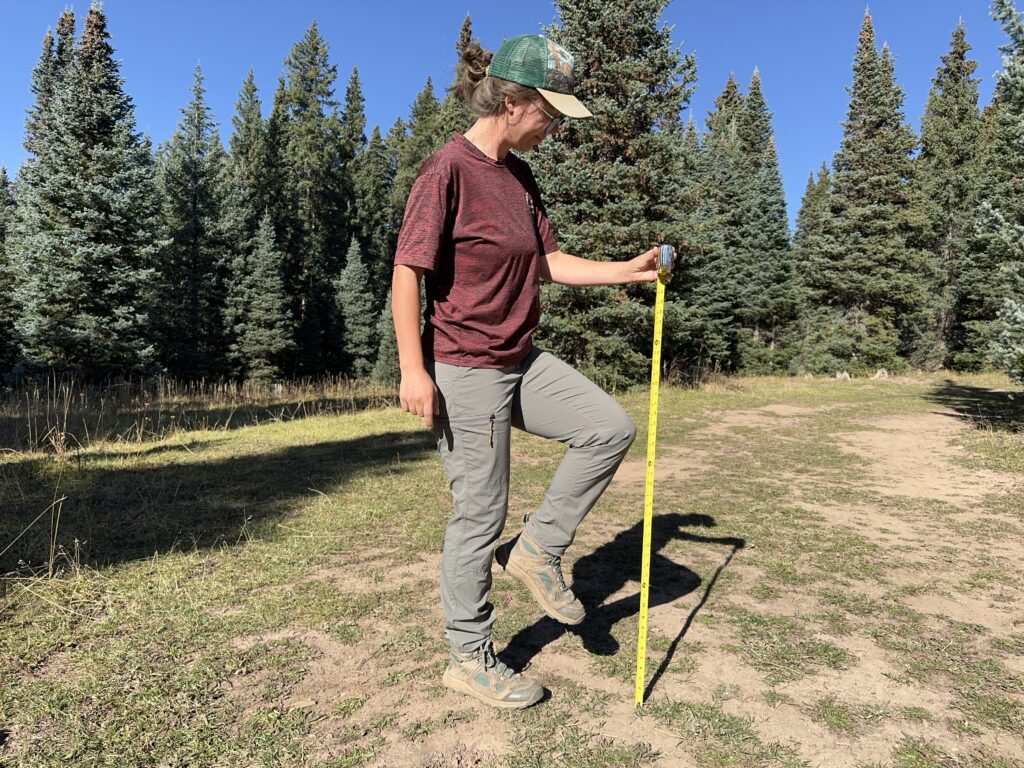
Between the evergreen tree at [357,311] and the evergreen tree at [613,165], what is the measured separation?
20828mm

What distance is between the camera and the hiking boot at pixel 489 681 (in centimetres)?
218

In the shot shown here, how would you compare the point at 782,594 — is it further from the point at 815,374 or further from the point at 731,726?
the point at 815,374

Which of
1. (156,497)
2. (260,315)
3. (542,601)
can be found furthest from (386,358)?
(542,601)

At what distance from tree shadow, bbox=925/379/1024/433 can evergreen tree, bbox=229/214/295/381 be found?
A: 904 inches

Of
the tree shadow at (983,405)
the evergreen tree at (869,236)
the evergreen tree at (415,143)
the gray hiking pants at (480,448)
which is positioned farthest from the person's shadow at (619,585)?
the evergreen tree at (415,143)

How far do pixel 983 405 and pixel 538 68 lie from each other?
13237mm

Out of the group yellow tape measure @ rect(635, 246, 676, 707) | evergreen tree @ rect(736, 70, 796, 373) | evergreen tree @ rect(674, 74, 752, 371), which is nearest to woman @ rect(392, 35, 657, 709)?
yellow tape measure @ rect(635, 246, 676, 707)

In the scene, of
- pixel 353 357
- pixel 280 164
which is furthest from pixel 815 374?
pixel 280 164

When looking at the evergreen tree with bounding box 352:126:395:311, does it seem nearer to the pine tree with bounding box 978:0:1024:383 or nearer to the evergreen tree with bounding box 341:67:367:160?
the evergreen tree with bounding box 341:67:367:160

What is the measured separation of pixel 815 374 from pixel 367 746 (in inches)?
1078

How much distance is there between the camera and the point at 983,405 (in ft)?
38.9

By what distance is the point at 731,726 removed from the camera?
212 centimetres

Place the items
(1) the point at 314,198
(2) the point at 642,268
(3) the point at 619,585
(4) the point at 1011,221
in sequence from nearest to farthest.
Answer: (2) the point at 642,268, (3) the point at 619,585, (4) the point at 1011,221, (1) the point at 314,198

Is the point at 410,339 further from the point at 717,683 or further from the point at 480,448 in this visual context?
the point at 717,683
